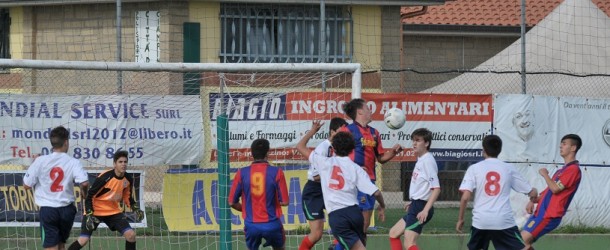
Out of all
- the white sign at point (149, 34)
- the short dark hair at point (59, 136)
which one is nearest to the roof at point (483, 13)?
the white sign at point (149, 34)

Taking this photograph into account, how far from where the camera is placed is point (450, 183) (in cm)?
1916

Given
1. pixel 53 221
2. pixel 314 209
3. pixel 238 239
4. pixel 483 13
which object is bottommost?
pixel 238 239

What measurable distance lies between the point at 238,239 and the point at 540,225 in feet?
14.0

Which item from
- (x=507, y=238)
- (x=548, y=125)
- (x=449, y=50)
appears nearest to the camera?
(x=507, y=238)

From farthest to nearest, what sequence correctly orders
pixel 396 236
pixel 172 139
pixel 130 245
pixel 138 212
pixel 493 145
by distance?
pixel 172 139, pixel 138 212, pixel 130 245, pixel 396 236, pixel 493 145

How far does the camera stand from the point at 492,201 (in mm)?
11047

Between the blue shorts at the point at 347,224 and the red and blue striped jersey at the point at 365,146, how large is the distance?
72.8 inches

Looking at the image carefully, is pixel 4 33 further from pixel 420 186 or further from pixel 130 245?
pixel 420 186

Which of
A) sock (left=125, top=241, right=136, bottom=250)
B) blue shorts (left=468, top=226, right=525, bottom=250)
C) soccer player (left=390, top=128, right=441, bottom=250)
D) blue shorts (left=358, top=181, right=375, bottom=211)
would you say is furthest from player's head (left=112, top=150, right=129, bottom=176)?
blue shorts (left=468, top=226, right=525, bottom=250)

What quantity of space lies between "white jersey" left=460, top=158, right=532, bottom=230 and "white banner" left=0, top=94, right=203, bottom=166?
4.81 meters

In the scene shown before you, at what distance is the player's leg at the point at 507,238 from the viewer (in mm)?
11031

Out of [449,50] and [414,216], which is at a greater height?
[449,50]

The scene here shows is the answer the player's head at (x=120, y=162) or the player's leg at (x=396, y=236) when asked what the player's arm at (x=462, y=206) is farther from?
the player's head at (x=120, y=162)

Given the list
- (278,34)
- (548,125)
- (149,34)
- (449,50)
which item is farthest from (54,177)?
(449,50)
